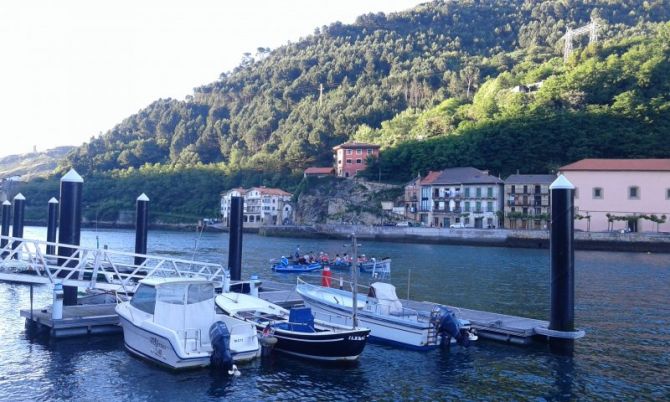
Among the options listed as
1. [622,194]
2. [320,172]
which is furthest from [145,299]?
[320,172]

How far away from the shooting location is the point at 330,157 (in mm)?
145625

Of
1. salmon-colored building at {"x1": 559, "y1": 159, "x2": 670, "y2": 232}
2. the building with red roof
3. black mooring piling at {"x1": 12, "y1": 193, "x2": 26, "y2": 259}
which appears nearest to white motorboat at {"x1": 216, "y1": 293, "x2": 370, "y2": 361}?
black mooring piling at {"x1": 12, "y1": 193, "x2": 26, "y2": 259}

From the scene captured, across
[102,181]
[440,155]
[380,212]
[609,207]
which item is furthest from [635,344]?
[102,181]

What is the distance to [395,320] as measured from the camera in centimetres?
2108

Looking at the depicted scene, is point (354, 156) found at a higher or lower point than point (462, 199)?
higher

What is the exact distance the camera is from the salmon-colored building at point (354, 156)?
404ft

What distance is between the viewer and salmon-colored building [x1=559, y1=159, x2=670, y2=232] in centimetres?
8181

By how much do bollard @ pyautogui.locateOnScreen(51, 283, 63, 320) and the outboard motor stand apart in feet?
24.0

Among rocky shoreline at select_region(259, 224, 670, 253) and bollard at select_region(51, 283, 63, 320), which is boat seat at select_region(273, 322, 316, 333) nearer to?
bollard at select_region(51, 283, 63, 320)

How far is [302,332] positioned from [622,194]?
80.4m

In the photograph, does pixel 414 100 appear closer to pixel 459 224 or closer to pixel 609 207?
pixel 459 224

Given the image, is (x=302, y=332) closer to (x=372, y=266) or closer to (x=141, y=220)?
(x=141, y=220)

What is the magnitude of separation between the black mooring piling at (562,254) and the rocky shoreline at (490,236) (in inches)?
1733

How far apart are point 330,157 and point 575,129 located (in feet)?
208
